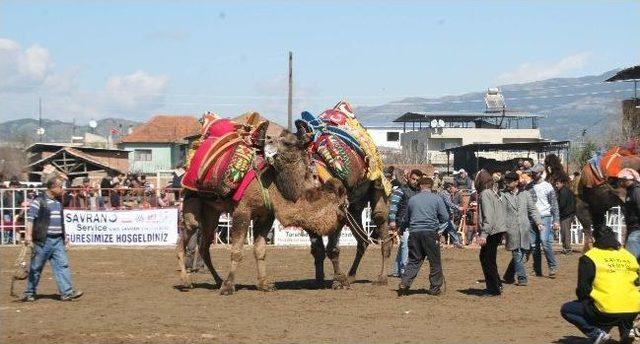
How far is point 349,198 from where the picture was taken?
Answer: 16516 mm

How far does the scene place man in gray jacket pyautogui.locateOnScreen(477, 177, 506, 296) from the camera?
1527 centimetres

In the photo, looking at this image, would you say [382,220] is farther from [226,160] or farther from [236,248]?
[226,160]

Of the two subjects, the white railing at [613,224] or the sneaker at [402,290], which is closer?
the sneaker at [402,290]

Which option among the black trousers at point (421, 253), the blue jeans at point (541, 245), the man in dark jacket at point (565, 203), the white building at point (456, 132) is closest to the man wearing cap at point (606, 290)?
the black trousers at point (421, 253)

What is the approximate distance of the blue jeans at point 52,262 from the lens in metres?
14.3

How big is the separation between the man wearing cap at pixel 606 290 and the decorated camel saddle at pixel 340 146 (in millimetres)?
6006

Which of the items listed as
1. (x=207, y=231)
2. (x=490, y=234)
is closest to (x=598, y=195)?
(x=490, y=234)

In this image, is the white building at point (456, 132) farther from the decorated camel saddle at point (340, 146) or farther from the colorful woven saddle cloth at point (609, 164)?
the colorful woven saddle cloth at point (609, 164)

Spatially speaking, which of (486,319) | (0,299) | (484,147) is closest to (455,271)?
(486,319)

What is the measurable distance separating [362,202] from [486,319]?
468cm

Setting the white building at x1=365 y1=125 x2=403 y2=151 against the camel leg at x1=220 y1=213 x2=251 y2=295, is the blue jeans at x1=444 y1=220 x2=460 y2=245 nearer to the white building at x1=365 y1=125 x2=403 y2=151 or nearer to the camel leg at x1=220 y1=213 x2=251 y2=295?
the camel leg at x1=220 y1=213 x2=251 y2=295

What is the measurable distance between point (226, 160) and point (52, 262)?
120 inches

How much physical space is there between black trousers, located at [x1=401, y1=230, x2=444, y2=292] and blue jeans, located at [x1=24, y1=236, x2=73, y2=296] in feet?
16.9

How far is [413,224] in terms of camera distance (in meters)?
15.2
